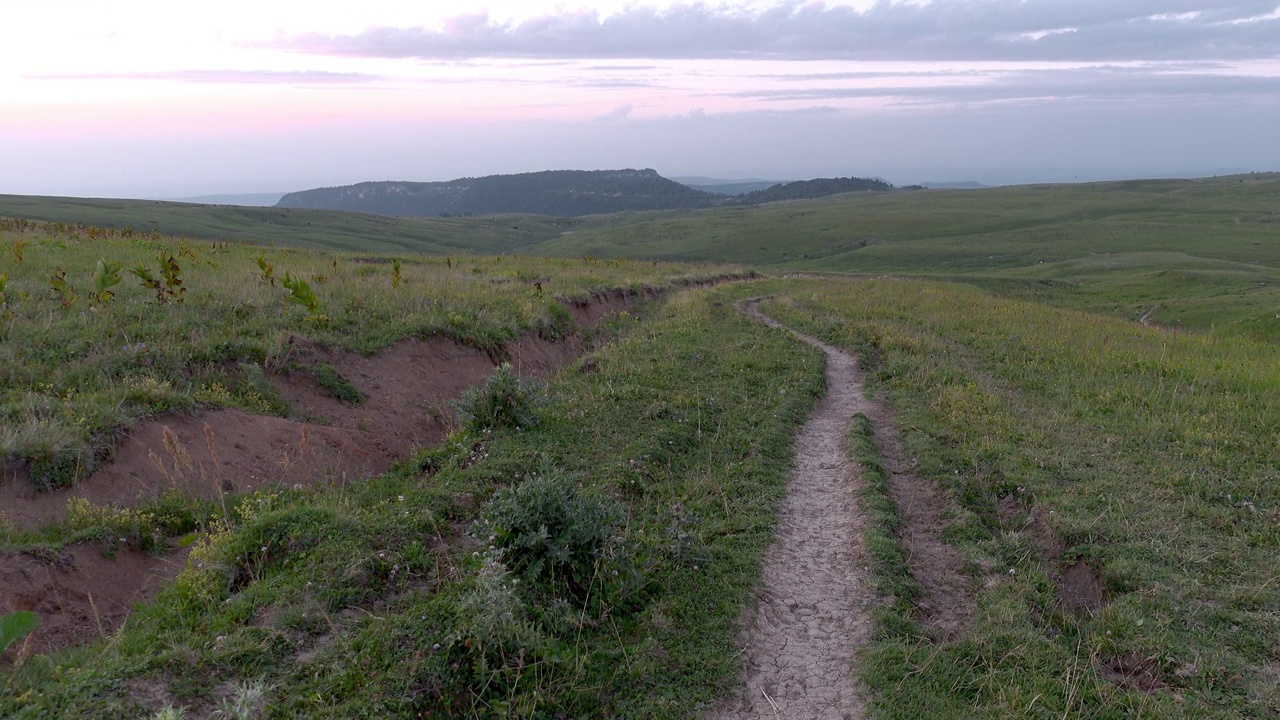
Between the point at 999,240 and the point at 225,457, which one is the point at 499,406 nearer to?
the point at 225,457

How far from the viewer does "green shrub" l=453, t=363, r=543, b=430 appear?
8.41 metres

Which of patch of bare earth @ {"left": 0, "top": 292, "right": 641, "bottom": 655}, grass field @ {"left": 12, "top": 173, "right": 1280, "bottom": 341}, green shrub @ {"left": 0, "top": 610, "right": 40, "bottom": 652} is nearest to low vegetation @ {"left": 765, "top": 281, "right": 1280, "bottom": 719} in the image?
green shrub @ {"left": 0, "top": 610, "right": 40, "bottom": 652}

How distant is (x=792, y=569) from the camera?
607cm

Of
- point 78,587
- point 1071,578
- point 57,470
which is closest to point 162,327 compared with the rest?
point 57,470

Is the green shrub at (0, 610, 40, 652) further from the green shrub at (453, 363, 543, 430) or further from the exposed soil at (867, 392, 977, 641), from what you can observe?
the exposed soil at (867, 392, 977, 641)

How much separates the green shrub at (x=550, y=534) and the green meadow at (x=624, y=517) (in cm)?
2

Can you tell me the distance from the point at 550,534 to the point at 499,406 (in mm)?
3278

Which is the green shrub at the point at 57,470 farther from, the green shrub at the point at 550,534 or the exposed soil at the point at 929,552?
the exposed soil at the point at 929,552

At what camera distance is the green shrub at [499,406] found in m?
8.41

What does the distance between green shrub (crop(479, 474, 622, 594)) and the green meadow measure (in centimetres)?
2

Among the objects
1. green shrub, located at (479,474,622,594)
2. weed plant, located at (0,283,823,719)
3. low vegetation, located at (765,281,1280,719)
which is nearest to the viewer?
weed plant, located at (0,283,823,719)

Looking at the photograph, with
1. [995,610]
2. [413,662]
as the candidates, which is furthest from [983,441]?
[413,662]

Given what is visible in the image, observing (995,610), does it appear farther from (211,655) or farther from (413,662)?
(211,655)

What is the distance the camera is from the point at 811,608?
5.53 meters
